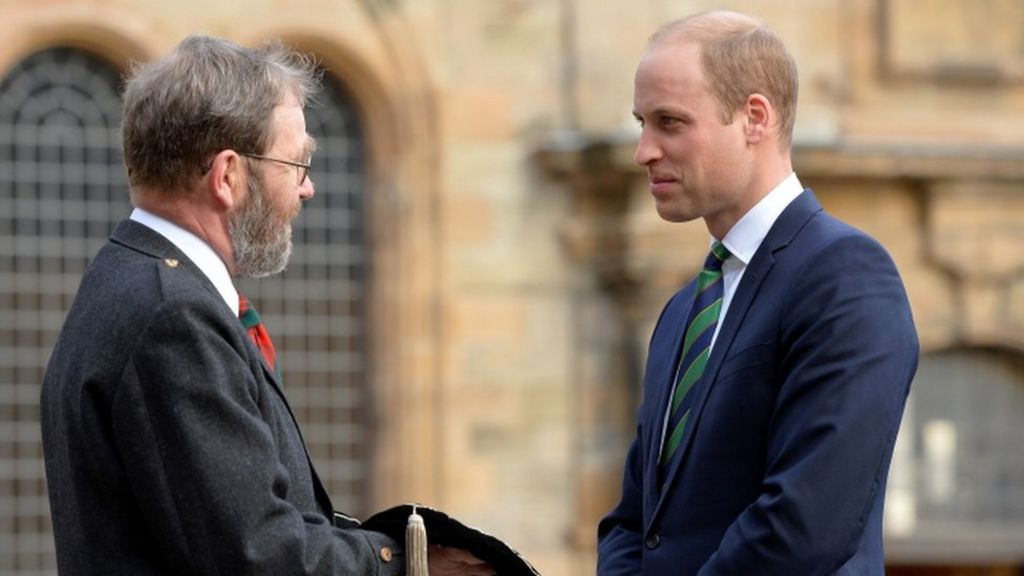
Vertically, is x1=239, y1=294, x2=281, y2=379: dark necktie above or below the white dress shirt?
below

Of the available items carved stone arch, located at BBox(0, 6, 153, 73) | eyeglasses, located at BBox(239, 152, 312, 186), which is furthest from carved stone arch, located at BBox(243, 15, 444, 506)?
eyeglasses, located at BBox(239, 152, 312, 186)

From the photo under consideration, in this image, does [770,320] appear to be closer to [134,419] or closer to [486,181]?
[134,419]

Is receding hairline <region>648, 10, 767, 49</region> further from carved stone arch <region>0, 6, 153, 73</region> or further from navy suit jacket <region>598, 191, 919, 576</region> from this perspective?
carved stone arch <region>0, 6, 153, 73</region>

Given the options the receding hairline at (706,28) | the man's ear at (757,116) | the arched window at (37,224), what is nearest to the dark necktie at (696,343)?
the man's ear at (757,116)

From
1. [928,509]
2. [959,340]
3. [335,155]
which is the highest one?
[335,155]

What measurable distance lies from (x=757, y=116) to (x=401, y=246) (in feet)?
31.3

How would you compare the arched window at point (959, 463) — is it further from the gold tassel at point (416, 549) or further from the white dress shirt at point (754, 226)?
the gold tassel at point (416, 549)

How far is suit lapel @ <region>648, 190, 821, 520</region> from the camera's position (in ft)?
16.5

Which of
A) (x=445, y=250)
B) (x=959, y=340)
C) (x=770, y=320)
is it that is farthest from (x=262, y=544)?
(x=959, y=340)

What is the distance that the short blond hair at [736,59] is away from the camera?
5.06 m

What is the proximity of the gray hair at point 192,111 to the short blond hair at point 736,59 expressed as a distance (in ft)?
2.71

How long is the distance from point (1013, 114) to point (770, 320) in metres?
10.7

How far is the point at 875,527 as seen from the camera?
4.94m

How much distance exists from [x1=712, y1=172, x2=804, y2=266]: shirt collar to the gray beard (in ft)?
2.93
